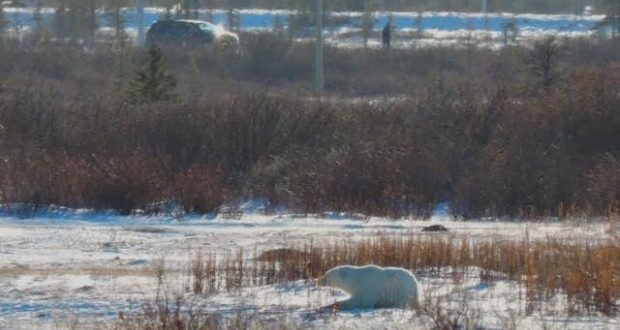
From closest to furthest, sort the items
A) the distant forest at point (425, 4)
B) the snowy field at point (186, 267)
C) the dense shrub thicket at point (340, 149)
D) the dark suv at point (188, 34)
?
the snowy field at point (186, 267), the dense shrub thicket at point (340, 149), the dark suv at point (188, 34), the distant forest at point (425, 4)

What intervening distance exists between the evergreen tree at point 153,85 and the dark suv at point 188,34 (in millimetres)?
20274

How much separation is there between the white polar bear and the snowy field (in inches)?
5.3

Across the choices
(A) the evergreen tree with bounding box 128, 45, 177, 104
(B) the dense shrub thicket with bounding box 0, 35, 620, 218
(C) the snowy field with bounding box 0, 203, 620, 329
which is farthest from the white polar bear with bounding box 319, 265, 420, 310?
(A) the evergreen tree with bounding box 128, 45, 177, 104

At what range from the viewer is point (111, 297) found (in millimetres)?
10805

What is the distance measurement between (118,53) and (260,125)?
1112 centimetres

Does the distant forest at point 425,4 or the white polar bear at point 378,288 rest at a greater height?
the white polar bear at point 378,288

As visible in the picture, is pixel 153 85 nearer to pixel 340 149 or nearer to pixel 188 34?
pixel 340 149

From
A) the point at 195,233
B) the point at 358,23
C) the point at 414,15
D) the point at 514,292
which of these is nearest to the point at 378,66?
the point at 358,23

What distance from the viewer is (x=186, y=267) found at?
40.7ft

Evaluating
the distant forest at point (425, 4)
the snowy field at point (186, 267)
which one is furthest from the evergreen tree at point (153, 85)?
the distant forest at point (425, 4)

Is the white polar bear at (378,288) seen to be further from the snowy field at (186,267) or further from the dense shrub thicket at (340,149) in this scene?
the dense shrub thicket at (340,149)

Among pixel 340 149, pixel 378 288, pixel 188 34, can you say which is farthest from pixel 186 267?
pixel 188 34

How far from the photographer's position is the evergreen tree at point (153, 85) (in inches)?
1065

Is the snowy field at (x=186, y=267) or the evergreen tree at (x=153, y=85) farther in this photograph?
the evergreen tree at (x=153, y=85)
